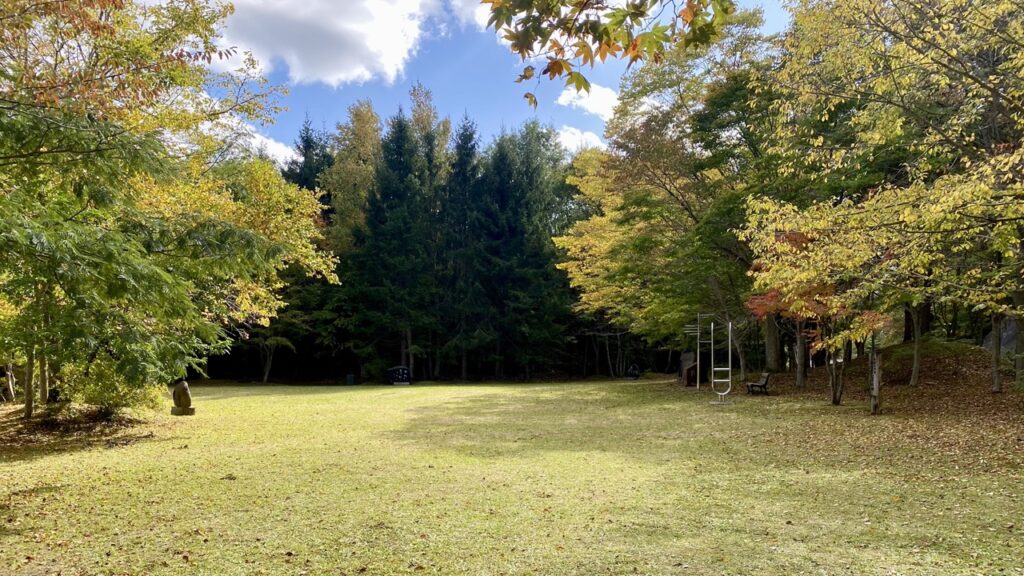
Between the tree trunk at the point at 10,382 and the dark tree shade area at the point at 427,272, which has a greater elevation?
the dark tree shade area at the point at 427,272

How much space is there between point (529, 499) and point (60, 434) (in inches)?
353

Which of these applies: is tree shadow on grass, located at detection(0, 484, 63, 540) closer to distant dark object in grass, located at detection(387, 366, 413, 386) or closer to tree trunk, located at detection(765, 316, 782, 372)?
tree trunk, located at detection(765, 316, 782, 372)

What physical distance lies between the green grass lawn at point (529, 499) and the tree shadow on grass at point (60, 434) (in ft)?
0.32

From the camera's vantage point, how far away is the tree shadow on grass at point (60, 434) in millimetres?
8648

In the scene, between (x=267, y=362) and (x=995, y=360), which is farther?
(x=267, y=362)

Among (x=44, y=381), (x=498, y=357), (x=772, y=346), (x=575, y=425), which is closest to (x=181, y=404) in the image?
(x=44, y=381)

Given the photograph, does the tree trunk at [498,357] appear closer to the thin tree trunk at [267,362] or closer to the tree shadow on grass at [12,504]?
the thin tree trunk at [267,362]

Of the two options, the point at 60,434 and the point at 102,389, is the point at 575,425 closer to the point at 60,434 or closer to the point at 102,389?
the point at 102,389

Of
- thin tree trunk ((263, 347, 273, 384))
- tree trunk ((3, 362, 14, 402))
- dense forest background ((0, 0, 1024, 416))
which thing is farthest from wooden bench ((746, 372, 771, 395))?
thin tree trunk ((263, 347, 273, 384))

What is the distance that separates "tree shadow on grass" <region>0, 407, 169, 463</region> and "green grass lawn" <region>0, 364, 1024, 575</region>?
10 centimetres

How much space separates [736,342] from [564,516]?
14.3 m

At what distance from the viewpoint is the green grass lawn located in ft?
12.8

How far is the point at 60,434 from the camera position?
991 centimetres

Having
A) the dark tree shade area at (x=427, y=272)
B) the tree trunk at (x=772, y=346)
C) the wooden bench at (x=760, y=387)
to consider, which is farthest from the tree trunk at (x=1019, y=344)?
the dark tree shade area at (x=427, y=272)
